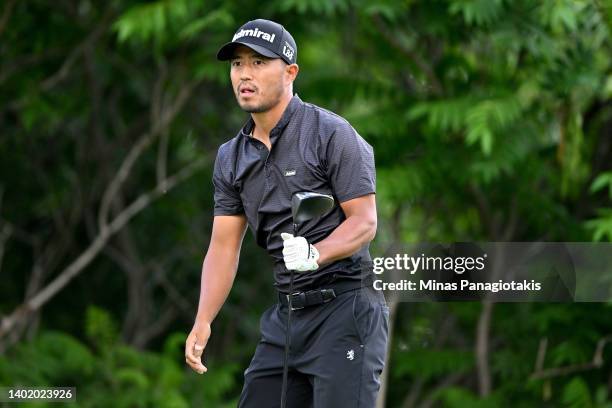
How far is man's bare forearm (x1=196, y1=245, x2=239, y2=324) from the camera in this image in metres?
4.86

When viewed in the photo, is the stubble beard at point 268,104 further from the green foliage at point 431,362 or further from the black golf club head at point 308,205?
the green foliage at point 431,362

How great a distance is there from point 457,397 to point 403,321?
5.06 feet

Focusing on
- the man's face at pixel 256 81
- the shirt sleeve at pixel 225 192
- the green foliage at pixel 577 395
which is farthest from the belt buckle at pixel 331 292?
the green foliage at pixel 577 395

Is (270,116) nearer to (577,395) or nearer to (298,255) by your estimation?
(298,255)

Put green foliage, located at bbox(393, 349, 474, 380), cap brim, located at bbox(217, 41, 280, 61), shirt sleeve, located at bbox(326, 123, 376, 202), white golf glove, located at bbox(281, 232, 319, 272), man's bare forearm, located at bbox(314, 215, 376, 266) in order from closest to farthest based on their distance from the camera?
white golf glove, located at bbox(281, 232, 319, 272), man's bare forearm, located at bbox(314, 215, 376, 266), shirt sleeve, located at bbox(326, 123, 376, 202), cap brim, located at bbox(217, 41, 280, 61), green foliage, located at bbox(393, 349, 474, 380)

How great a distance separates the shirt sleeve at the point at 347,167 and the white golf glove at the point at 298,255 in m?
0.33

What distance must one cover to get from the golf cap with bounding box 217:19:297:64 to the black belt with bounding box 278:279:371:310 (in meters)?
0.85

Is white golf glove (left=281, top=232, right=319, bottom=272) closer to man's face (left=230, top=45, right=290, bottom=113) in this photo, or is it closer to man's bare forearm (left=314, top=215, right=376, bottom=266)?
man's bare forearm (left=314, top=215, right=376, bottom=266)

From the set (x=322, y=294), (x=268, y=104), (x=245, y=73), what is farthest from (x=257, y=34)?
(x=322, y=294)

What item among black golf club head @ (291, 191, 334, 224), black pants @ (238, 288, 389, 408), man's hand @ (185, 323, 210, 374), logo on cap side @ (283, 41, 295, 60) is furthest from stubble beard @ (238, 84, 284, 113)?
man's hand @ (185, 323, 210, 374)

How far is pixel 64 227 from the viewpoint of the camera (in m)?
11.4

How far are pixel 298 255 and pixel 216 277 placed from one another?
0.87m

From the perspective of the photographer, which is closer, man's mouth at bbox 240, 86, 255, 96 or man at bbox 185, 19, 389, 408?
man at bbox 185, 19, 389, 408

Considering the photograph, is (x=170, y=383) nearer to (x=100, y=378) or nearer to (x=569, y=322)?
(x=100, y=378)
